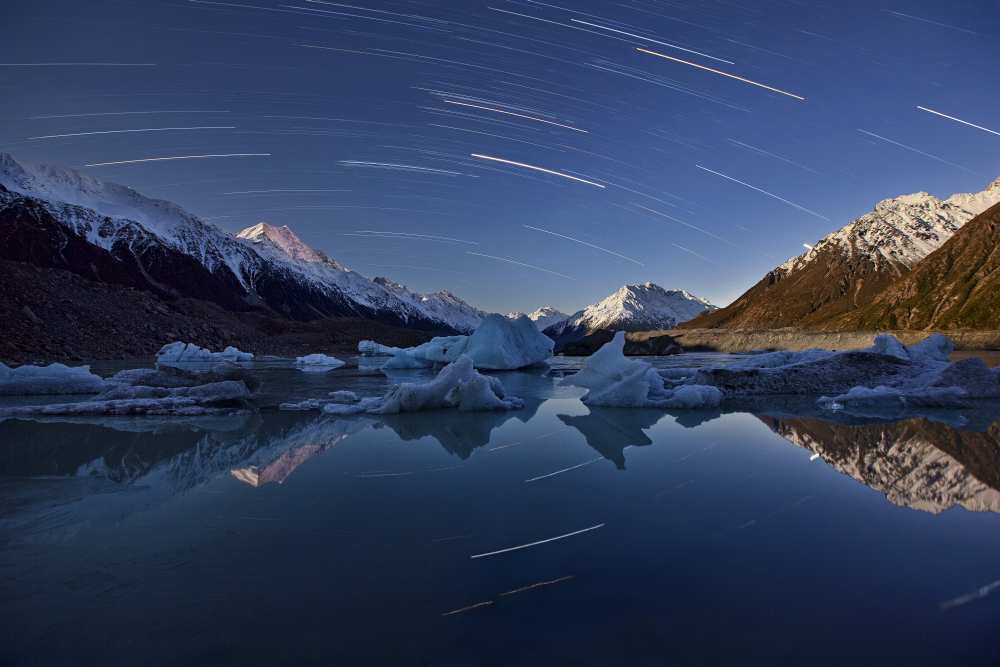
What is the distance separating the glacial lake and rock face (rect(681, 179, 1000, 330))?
117634mm

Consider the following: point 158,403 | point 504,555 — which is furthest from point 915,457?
point 158,403

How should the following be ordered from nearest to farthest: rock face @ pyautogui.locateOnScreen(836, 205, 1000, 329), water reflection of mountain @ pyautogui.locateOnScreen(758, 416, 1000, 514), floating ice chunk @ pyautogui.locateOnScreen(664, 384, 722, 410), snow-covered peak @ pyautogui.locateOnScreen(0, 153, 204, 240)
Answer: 1. water reflection of mountain @ pyautogui.locateOnScreen(758, 416, 1000, 514)
2. floating ice chunk @ pyautogui.locateOnScreen(664, 384, 722, 410)
3. rock face @ pyautogui.locateOnScreen(836, 205, 1000, 329)
4. snow-covered peak @ pyautogui.locateOnScreen(0, 153, 204, 240)

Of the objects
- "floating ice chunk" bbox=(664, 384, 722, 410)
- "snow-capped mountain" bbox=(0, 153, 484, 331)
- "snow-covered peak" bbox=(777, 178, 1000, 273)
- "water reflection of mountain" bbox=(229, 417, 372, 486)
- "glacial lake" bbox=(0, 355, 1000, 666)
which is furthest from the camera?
"snow-covered peak" bbox=(777, 178, 1000, 273)

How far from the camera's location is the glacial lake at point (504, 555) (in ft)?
6.90

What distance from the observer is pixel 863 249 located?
130m

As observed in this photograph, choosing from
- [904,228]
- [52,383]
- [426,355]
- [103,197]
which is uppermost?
[103,197]

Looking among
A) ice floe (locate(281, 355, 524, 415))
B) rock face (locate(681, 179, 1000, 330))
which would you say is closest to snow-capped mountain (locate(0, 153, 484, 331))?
ice floe (locate(281, 355, 524, 415))

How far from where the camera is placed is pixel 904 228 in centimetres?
13250

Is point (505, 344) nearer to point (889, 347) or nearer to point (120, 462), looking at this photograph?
point (889, 347)

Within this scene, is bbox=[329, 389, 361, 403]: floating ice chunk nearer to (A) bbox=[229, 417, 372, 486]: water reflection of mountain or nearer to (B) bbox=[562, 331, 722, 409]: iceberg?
(A) bbox=[229, 417, 372, 486]: water reflection of mountain

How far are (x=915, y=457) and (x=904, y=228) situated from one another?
6543 inches

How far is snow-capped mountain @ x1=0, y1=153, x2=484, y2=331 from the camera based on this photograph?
106562 mm

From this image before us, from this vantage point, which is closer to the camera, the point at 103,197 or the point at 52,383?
the point at 52,383

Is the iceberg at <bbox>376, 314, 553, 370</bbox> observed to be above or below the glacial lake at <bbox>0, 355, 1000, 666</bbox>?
above
